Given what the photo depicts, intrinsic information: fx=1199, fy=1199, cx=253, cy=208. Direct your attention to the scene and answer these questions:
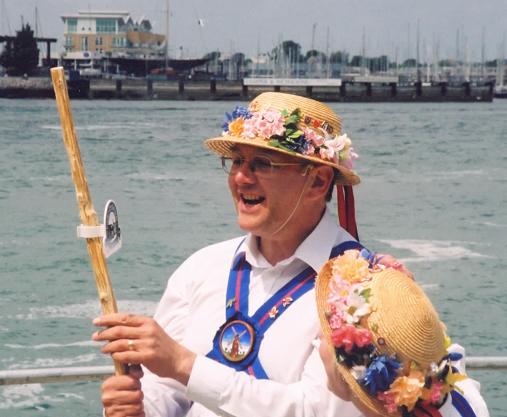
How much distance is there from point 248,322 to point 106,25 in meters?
147

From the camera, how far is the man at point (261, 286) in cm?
265

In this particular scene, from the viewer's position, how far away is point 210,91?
10600cm


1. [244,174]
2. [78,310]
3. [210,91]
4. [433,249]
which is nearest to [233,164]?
[244,174]

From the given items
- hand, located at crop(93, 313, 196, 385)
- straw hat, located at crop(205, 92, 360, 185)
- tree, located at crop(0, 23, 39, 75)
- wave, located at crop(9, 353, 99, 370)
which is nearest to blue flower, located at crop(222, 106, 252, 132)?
straw hat, located at crop(205, 92, 360, 185)

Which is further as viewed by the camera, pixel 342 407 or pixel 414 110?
pixel 414 110

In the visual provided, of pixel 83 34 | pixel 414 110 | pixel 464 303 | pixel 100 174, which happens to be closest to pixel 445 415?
pixel 464 303

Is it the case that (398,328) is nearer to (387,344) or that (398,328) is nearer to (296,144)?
(387,344)

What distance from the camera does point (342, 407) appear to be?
2572 millimetres

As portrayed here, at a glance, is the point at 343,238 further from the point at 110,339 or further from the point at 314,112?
the point at 110,339

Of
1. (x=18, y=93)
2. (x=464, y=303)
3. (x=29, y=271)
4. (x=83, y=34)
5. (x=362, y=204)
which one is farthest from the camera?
(x=83, y=34)

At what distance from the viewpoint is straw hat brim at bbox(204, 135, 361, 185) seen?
Result: 285 cm

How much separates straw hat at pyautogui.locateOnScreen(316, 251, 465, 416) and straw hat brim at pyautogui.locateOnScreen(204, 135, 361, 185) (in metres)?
0.46

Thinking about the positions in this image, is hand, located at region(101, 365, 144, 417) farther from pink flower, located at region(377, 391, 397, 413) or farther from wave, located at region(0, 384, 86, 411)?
wave, located at region(0, 384, 86, 411)

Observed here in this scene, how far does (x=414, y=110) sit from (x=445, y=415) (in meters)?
96.9
